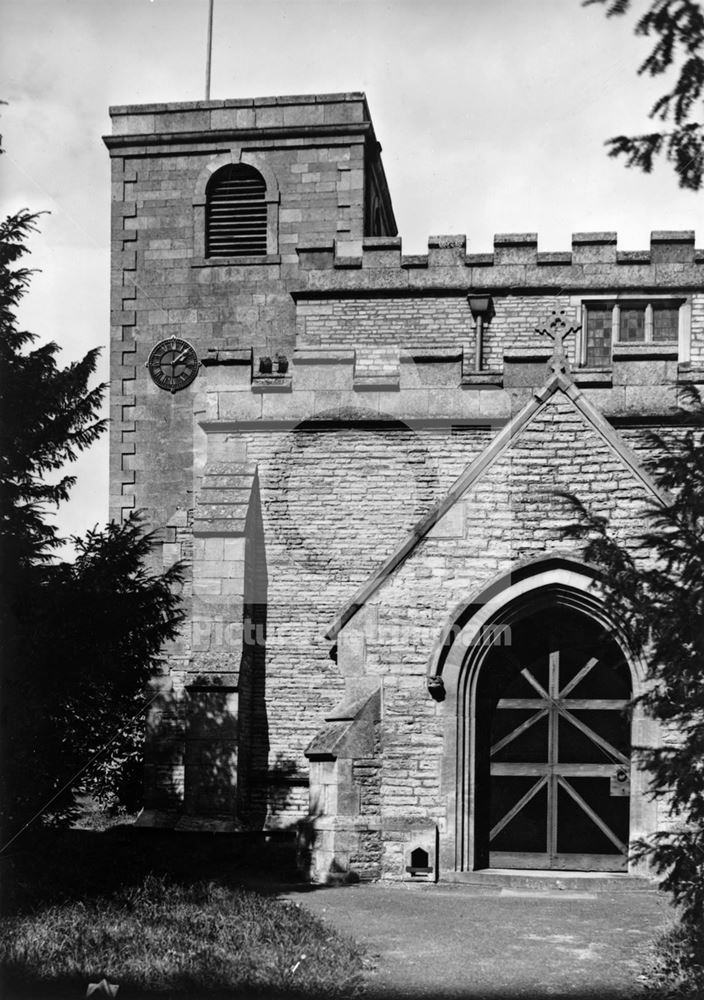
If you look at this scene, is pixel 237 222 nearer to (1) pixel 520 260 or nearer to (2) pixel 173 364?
(2) pixel 173 364

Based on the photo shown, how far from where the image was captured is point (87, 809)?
750 inches

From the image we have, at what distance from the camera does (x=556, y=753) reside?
45.3ft

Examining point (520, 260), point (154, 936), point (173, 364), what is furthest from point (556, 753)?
point (173, 364)

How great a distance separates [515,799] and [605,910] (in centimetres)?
257

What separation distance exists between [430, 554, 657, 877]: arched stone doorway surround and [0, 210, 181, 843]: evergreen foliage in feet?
9.77

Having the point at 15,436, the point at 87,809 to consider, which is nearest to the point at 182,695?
the point at 87,809

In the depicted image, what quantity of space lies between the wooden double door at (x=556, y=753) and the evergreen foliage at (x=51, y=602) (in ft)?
12.9

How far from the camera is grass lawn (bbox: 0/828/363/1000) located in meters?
8.65

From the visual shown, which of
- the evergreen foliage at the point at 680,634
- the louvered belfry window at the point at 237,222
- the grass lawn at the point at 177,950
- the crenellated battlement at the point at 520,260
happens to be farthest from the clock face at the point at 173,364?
the evergreen foliage at the point at 680,634

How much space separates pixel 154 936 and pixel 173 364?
47.1ft

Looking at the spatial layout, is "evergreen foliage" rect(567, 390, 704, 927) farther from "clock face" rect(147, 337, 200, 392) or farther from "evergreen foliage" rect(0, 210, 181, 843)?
"clock face" rect(147, 337, 200, 392)

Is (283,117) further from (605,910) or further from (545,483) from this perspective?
(605,910)

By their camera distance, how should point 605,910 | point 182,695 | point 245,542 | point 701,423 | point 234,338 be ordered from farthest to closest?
point 234,338
point 182,695
point 245,542
point 605,910
point 701,423

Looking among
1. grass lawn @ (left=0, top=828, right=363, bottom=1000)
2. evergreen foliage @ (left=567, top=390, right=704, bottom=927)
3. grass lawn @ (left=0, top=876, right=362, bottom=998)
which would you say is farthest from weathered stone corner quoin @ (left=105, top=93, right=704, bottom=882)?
grass lawn @ (left=0, top=876, right=362, bottom=998)
